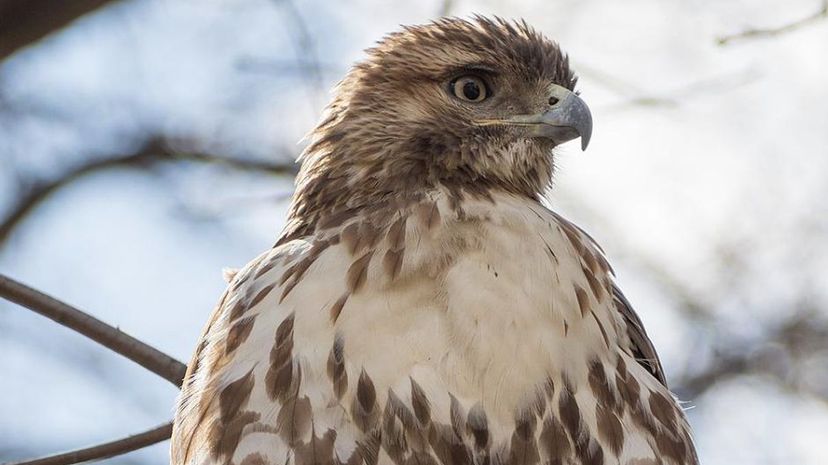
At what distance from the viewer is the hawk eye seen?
4883 mm

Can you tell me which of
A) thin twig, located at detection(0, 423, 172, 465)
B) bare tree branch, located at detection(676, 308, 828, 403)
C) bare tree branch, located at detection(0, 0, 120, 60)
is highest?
bare tree branch, located at detection(0, 0, 120, 60)

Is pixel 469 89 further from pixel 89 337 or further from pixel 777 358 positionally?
pixel 777 358

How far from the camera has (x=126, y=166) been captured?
8.29m

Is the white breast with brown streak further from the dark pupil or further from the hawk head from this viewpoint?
the dark pupil

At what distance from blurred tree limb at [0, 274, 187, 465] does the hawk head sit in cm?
76

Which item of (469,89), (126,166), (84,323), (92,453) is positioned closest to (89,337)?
(84,323)

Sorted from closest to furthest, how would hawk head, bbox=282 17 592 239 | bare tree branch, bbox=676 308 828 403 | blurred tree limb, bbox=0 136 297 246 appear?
1. hawk head, bbox=282 17 592 239
2. blurred tree limb, bbox=0 136 297 246
3. bare tree branch, bbox=676 308 828 403

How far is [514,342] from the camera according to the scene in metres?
4.07

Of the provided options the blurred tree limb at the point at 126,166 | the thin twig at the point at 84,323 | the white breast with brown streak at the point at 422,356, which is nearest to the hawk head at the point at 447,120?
the white breast with brown streak at the point at 422,356

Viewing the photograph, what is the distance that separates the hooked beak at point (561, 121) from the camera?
15.6ft

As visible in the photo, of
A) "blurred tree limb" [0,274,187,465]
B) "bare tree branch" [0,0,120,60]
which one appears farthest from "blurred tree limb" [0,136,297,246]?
"blurred tree limb" [0,274,187,465]

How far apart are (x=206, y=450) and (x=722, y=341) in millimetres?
5189

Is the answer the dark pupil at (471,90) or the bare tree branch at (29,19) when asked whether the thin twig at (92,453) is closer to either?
the bare tree branch at (29,19)

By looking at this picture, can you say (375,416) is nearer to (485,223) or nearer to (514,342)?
(514,342)
